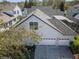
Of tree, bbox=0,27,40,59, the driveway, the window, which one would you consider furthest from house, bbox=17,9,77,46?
tree, bbox=0,27,40,59

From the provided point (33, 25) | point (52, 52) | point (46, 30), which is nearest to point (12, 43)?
point (52, 52)

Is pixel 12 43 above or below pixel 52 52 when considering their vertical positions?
above

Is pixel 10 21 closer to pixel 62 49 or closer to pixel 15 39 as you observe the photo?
pixel 62 49

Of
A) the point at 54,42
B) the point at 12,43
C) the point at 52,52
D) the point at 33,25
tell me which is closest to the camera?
the point at 12,43

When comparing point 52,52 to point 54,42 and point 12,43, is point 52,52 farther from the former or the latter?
point 12,43

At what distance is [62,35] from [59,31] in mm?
652

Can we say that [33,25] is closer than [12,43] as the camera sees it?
No

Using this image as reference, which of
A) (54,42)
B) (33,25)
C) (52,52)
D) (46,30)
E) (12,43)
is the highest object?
(12,43)

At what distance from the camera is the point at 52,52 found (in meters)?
24.5

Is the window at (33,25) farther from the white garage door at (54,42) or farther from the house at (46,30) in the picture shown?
the white garage door at (54,42)

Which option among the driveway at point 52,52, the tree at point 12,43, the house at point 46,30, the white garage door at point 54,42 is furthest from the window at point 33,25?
the tree at point 12,43

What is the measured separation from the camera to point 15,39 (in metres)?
19.0

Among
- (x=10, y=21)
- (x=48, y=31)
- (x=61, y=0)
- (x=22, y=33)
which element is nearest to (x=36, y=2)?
(x=61, y=0)

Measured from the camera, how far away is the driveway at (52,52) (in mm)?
22877
